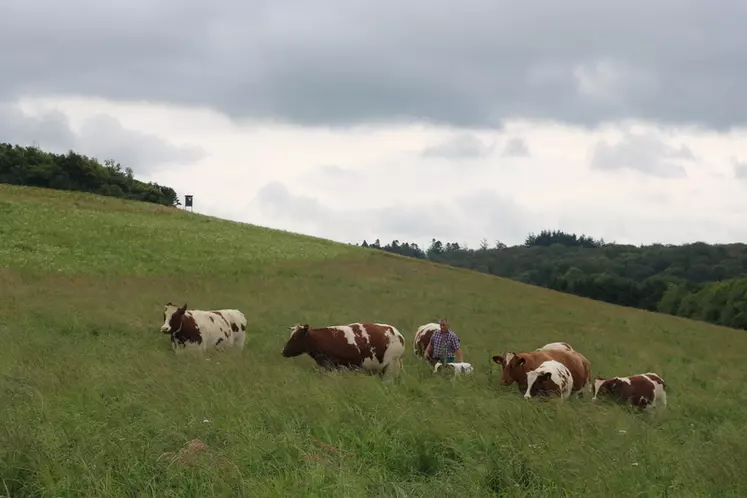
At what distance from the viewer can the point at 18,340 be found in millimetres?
14805

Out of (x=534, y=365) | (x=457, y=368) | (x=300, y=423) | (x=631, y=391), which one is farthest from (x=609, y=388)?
(x=300, y=423)

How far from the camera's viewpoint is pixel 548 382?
43.2 ft

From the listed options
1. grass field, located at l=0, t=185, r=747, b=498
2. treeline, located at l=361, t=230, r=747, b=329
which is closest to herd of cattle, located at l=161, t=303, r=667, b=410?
grass field, located at l=0, t=185, r=747, b=498

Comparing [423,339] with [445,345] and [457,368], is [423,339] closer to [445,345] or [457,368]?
[445,345]

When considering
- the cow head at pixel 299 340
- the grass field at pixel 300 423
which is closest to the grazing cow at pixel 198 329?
the grass field at pixel 300 423

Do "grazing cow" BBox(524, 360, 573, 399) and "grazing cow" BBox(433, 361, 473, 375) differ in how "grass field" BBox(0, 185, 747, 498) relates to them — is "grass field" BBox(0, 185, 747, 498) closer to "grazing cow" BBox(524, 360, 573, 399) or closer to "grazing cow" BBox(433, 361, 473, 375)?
"grazing cow" BBox(433, 361, 473, 375)

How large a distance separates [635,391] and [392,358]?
509 cm

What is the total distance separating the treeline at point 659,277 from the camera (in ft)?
315

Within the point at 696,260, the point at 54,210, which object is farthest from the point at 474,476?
the point at 696,260

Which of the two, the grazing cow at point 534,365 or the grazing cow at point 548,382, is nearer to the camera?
the grazing cow at point 548,382

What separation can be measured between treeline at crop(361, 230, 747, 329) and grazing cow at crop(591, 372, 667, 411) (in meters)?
83.1

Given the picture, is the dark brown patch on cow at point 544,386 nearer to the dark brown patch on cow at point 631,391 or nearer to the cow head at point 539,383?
the cow head at point 539,383

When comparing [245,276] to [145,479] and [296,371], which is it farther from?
[145,479]

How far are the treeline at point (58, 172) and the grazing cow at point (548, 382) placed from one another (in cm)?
9010
